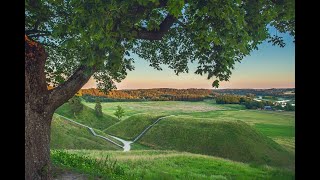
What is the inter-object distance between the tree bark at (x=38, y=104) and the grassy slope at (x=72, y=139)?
3574 centimetres

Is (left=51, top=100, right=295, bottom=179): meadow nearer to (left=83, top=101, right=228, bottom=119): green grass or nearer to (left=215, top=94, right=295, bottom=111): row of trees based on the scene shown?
(left=83, top=101, right=228, bottom=119): green grass

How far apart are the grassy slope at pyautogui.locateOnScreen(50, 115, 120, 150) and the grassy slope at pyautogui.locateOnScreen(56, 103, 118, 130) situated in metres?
12.3

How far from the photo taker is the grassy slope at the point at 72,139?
171 feet

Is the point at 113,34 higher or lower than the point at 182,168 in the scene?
higher

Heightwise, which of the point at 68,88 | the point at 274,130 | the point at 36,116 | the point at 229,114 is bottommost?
the point at 274,130

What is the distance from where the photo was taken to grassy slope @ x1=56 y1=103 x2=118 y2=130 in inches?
2968

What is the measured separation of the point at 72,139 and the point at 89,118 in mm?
22769

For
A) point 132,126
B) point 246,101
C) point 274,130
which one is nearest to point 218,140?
point 246,101

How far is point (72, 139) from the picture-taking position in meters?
54.5

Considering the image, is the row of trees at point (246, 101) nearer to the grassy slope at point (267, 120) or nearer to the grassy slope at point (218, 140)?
the grassy slope at point (267, 120)

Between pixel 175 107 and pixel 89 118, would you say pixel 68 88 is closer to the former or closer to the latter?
pixel 175 107

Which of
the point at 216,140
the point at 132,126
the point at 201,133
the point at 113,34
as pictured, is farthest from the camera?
the point at 132,126

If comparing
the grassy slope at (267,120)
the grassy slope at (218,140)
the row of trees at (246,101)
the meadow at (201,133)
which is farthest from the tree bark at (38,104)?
the grassy slope at (267,120)
